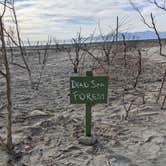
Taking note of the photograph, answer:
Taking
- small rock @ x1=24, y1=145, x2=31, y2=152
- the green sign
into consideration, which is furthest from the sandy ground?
the green sign

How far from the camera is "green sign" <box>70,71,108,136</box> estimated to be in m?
4.61

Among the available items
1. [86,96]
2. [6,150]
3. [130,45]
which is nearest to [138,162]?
[86,96]

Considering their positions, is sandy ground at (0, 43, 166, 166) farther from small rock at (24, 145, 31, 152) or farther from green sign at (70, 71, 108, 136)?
green sign at (70, 71, 108, 136)

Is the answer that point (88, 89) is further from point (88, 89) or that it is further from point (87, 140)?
point (87, 140)

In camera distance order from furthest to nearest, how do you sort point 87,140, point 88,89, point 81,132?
point 81,132
point 87,140
point 88,89

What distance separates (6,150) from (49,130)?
2.94 ft

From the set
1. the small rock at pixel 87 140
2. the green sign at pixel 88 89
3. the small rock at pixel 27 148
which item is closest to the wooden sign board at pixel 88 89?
the green sign at pixel 88 89

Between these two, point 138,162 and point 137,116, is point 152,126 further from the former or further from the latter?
point 138,162

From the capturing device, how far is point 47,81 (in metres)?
10.5

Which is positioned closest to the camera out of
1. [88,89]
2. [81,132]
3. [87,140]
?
[88,89]

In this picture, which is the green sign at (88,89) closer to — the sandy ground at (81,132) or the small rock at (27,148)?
the sandy ground at (81,132)

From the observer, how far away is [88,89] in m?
4.64

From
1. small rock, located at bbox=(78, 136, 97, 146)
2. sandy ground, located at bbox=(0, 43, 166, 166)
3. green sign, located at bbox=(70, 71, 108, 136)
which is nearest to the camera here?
sandy ground, located at bbox=(0, 43, 166, 166)

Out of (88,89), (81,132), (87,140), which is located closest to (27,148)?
(87,140)
